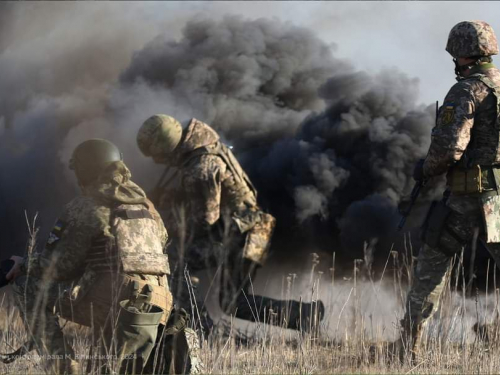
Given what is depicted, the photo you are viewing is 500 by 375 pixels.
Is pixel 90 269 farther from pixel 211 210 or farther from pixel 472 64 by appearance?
pixel 211 210

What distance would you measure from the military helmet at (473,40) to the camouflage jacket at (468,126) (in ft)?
0.40

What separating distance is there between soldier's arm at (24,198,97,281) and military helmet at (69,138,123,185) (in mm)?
336

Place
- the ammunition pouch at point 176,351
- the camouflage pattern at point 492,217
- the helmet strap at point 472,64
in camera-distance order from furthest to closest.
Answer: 1. the helmet strap at point 472,64
2. the camouflage pattern at point 492,217
3. the ammunition pouch at point 176,351

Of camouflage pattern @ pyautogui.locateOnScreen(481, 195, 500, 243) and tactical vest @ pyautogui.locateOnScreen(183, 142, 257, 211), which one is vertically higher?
tactical vest @ pyautogui.locateOnScreen(183, 142, 257, 211)

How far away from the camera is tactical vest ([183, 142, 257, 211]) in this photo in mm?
6520

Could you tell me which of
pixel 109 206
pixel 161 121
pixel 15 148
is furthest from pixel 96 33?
pixel 109 206

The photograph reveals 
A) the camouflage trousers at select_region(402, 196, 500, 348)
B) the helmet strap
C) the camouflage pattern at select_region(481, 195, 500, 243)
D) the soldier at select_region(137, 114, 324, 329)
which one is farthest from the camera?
the soldier at select_region(137, 114, 324, 329)

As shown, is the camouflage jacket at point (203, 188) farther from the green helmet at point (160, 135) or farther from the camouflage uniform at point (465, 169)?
the camouflage uniform at point (465, 169)

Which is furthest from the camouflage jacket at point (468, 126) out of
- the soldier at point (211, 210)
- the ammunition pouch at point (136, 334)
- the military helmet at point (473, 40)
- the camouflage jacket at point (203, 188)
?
the camouflage jacket at point (203, 188)

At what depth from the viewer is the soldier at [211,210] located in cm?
636

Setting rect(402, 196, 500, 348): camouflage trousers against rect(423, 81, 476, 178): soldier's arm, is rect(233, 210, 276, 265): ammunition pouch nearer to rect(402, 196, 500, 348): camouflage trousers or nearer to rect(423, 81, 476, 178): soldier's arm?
rect(402, 196, 500, 348): camouflage trousers

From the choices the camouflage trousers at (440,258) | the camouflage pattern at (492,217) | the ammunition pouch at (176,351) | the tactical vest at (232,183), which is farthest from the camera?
the tactical vest at (232,183)

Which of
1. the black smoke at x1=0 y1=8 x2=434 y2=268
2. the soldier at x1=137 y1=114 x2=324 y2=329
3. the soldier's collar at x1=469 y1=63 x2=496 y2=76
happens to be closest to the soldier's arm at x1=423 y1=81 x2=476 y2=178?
the soldier's collar at x1=469 y1=63 x2=496 y2=76

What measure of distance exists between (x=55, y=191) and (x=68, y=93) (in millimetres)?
1681
